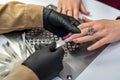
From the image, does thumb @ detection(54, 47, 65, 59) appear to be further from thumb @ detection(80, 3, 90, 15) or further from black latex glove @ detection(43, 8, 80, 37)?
thumb @ detection(80, 3, 90, 15)

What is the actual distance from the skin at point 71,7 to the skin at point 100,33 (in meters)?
0.07

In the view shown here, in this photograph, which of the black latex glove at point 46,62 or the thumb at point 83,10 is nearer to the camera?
the black latex glove at point 46,62

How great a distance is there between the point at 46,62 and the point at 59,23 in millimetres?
195

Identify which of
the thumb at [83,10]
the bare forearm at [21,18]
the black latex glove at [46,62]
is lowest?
the black latex glove at [46,62]

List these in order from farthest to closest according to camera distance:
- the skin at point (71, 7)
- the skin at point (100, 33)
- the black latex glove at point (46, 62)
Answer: the skin at point (71, 7), the skin at point (100, 33), the black latex glove at point (46, 62)

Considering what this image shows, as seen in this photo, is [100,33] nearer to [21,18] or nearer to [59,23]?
[59,23]

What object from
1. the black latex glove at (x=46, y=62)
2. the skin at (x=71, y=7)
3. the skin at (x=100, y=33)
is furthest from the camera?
the skin at (x=71, y=7)

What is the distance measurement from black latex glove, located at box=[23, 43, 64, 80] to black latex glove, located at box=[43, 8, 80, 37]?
0.13 m

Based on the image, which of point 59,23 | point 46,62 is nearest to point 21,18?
point 59,23

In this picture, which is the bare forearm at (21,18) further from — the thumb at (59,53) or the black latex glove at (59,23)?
the thumb at (59,53)

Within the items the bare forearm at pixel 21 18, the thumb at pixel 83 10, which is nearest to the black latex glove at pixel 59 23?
the bare forearm at pixel 21 18

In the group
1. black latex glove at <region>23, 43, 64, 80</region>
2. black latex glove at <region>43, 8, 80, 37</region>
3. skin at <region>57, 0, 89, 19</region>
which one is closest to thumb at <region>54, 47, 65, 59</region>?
black latex glove at <region>23, 43, 64, 80</region>

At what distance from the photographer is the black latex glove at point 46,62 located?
73 cm

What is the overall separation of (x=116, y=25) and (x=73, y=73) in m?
0.29
